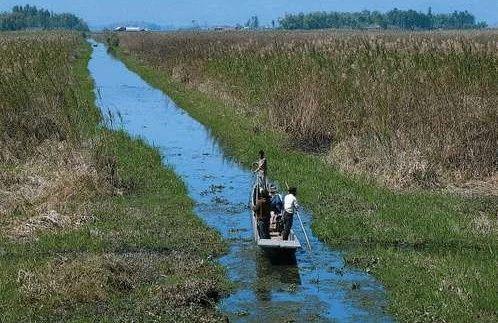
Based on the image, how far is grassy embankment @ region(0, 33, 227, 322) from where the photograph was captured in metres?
10.6

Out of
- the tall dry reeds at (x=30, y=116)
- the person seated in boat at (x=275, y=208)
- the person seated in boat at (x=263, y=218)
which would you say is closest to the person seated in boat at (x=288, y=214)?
the person seated in boat at (x=263, y=218)

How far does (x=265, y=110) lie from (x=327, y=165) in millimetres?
7799

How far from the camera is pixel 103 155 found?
18.3 m

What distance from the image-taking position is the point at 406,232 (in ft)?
46.9

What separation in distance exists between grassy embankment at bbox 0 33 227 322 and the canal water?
481mm

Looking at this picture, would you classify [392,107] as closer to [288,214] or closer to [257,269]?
[288,214]

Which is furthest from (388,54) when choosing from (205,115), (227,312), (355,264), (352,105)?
(227,312)

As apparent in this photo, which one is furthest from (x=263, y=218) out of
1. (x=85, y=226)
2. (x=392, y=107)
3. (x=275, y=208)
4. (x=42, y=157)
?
(x=392, y=107)

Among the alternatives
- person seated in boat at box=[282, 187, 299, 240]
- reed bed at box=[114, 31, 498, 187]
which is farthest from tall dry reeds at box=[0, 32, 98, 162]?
person seated in boat at box=[282, 187, 299, 240]

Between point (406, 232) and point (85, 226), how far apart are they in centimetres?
663

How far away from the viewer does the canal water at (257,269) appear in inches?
428

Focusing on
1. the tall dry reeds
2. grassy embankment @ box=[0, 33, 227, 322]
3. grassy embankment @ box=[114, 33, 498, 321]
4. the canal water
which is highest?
the tall dry reeds

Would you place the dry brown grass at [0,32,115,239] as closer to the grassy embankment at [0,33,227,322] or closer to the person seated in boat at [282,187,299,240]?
the grassy embankment at [0,33,227,322]

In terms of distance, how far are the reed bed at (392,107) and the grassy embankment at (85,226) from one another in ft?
17.9
